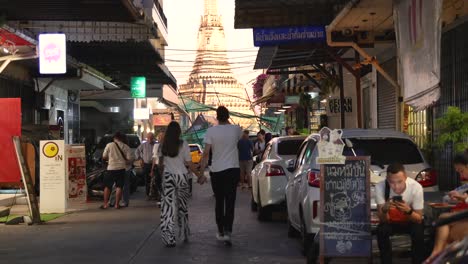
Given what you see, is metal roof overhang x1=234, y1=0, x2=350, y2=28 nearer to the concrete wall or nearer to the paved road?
the paved road

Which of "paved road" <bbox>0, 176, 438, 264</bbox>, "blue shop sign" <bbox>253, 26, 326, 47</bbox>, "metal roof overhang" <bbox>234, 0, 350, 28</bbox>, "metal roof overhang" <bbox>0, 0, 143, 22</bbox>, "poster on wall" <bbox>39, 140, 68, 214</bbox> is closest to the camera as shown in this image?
"paved road" <bbox>0, 176, 438, 264</bbox>

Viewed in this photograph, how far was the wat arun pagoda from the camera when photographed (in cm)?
7825

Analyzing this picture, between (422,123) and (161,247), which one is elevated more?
(422,123)

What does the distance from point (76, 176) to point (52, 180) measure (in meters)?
2.72

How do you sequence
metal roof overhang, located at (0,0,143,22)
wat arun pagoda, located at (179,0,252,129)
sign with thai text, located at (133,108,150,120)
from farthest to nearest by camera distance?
wat arun pagoda, located at (179,0,252,129) < sign with thai text, located at (133,108,150,120) < metal roof overhang, located at (0,0,143,22)

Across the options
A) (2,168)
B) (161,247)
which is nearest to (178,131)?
(161,247)

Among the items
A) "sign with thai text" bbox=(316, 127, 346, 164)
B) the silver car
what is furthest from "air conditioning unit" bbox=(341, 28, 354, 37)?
"sign with thai text" bbox=(316, 127, 346, 164)

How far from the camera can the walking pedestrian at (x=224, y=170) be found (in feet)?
35.0

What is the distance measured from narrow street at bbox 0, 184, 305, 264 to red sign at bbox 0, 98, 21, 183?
1.00m

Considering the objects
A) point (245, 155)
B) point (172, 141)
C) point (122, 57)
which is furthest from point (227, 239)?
point (122, 57)

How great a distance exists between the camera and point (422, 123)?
16828 mm

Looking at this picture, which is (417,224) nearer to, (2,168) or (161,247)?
(161,247)

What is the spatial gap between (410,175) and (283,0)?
22.4ft

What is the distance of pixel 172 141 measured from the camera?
36.0 feet
